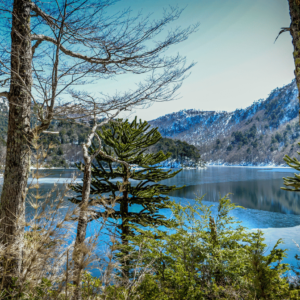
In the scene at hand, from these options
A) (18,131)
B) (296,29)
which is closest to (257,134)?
(296,29)

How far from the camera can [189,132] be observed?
649 ft

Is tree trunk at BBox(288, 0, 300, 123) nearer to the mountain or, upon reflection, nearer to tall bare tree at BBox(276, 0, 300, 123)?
tall bare tree at BBox(276, 0, 300, 123)

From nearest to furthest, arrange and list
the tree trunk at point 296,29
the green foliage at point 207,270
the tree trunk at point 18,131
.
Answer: the tree trunk at point 296,29
the green foliage at point 207,270
the tree trunk at point 18,131

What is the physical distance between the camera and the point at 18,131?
2.86 metres

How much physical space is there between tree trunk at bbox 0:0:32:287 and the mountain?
3608 inches

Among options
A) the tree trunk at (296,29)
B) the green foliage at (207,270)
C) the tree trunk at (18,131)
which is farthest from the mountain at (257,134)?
the tree trunk at (18,131)

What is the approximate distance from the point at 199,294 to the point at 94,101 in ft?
11.7

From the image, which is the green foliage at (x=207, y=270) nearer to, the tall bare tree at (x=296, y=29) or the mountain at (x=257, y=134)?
the tall bare tree at (x=296, y=29)

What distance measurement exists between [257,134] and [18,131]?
5767 inches

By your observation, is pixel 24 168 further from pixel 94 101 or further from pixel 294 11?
pixel 294 11

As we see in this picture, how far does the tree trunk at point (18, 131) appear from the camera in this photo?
2768mm

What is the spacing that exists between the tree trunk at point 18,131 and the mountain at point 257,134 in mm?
91638

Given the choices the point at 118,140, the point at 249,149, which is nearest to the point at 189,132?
the point at 249,149

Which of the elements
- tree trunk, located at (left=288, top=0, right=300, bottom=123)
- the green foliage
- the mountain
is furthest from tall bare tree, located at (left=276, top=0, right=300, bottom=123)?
the mountain
